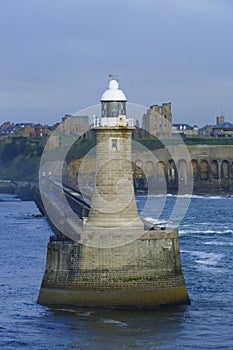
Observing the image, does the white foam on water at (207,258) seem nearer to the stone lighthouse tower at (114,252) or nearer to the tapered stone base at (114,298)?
the stone lighthouse tower at (114,252)

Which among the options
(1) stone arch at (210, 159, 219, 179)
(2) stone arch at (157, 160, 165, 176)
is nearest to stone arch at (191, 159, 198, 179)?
(1) stone arch at (210, 159, 219, 179)

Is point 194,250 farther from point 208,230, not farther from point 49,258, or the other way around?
point 49,258

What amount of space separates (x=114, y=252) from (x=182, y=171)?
11408 cm

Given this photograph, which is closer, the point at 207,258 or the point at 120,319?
the point at 120,319

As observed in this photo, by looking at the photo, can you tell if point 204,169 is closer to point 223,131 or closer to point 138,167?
point 138,167

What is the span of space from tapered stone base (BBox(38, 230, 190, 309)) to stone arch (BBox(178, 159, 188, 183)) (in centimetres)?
11304

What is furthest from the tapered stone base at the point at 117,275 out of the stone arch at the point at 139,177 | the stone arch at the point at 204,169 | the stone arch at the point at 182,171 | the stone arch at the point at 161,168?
the stone arch at the point at 204,169

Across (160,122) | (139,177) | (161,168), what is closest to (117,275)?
(139,177)

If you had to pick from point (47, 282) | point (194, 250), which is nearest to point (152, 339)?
point (47, 282)

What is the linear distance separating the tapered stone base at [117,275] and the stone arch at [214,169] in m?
117

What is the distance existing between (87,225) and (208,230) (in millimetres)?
31046

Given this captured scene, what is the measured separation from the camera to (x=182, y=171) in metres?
146

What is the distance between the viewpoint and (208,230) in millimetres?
63562

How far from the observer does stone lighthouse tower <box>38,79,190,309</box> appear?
104 feet
